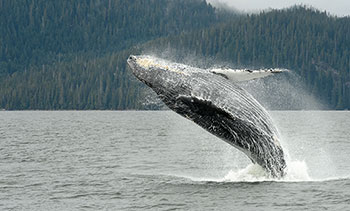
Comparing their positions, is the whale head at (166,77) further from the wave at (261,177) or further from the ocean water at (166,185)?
the wave at (261,177)

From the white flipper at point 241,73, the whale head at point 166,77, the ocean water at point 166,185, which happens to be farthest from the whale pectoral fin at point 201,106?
the ocean water at point 166,185

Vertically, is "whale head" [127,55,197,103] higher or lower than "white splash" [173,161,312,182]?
higher

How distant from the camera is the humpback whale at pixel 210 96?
11.5 meters

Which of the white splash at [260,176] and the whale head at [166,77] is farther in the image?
the white splash at [260,176]

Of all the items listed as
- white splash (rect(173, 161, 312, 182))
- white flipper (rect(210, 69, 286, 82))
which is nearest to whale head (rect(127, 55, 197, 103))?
white flipper (rect(210, 69, 286, 82))

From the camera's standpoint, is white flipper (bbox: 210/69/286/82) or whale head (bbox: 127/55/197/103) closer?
white flipper (bbox: 210/69/286/82)

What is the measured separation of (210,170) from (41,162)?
722cm

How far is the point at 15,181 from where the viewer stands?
660 inches

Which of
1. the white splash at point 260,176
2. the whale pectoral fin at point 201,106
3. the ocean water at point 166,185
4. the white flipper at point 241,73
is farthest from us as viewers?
the white splash at point 260,176

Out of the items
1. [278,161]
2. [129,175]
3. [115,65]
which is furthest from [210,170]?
[115,65]

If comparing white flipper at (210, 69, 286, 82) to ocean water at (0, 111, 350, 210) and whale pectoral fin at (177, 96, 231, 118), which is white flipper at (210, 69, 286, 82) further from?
ocean water at (0, 111, 350, 210)

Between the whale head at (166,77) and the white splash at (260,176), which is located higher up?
the whale head at (166,77)

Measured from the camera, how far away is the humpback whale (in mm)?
11508

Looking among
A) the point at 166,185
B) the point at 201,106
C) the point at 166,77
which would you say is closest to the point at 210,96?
the point at 201,106
